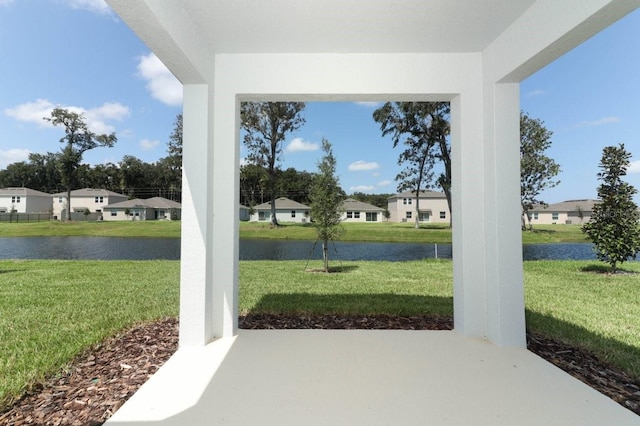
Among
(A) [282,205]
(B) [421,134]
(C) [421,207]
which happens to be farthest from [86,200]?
(C) [421,207]

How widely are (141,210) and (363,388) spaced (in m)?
22.0

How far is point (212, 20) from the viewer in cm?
244

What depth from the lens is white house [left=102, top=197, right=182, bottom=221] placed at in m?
18.9

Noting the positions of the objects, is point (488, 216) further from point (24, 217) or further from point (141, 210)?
point (141, 210)

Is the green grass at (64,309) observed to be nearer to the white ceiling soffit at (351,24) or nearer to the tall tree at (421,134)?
the white ceiling soffit at (351,24)

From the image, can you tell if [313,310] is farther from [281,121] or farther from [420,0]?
[281,121]

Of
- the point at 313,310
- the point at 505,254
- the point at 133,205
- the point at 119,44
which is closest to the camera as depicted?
the point at 505,254

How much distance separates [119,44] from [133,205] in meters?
14.4

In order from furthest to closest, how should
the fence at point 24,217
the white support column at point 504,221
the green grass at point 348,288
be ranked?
the fence at point 24,217
the green grass at point 348,288
the white support column at point 504,221

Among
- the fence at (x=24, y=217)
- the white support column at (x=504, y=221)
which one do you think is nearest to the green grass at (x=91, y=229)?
the fence at (x=24, y=217)

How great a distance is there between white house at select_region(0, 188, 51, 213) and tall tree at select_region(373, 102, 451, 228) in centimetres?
1363

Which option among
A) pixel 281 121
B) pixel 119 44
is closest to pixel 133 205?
pixel 281 121

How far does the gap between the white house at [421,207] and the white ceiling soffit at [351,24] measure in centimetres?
1718

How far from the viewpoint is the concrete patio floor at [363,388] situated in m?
1.72
